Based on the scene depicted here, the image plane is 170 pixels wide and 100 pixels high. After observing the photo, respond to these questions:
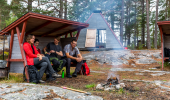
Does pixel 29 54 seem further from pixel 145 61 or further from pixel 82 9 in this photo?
pixel 82 9

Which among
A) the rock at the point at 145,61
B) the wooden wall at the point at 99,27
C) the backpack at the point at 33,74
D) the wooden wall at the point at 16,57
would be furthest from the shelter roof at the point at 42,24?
the wooden wall at the point at 99,27

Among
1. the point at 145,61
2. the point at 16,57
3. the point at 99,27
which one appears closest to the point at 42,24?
the point at 16,57

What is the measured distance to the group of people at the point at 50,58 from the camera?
4.33 metres

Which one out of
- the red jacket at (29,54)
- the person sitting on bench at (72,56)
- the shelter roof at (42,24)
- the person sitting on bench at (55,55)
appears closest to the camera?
the red jacket at (29,54)

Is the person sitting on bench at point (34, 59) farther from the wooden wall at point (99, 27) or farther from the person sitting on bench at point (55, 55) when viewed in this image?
the wooden wall at point (99, 27)

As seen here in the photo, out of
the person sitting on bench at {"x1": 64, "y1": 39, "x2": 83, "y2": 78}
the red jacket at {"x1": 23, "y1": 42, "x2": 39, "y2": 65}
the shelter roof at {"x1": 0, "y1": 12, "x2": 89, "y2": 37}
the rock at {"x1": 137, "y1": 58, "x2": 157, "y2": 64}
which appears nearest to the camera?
the red jacket at {"x1": 23, "y1": 42, "x2": 39, "y2": 65}

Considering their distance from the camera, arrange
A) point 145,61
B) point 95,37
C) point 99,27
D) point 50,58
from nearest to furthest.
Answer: point 50,58, point 145,61, point 95,37, point 99,27

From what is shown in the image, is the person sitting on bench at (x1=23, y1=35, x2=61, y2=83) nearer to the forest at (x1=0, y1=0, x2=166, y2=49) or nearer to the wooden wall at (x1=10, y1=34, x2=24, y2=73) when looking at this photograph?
the wooden wall at (x1=10, y1=34, x2=24, y2=73)

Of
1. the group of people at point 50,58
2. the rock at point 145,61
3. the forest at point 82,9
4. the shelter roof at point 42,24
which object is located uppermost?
the forest at point 82,9

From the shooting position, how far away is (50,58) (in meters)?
5.21

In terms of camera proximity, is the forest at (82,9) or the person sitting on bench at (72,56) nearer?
the person sitting on bench at (72,56)

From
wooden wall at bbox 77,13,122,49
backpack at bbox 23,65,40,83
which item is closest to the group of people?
backpack at bbox 23,65,40,83

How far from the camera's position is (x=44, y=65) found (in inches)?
172

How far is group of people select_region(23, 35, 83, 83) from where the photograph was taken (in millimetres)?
4329
